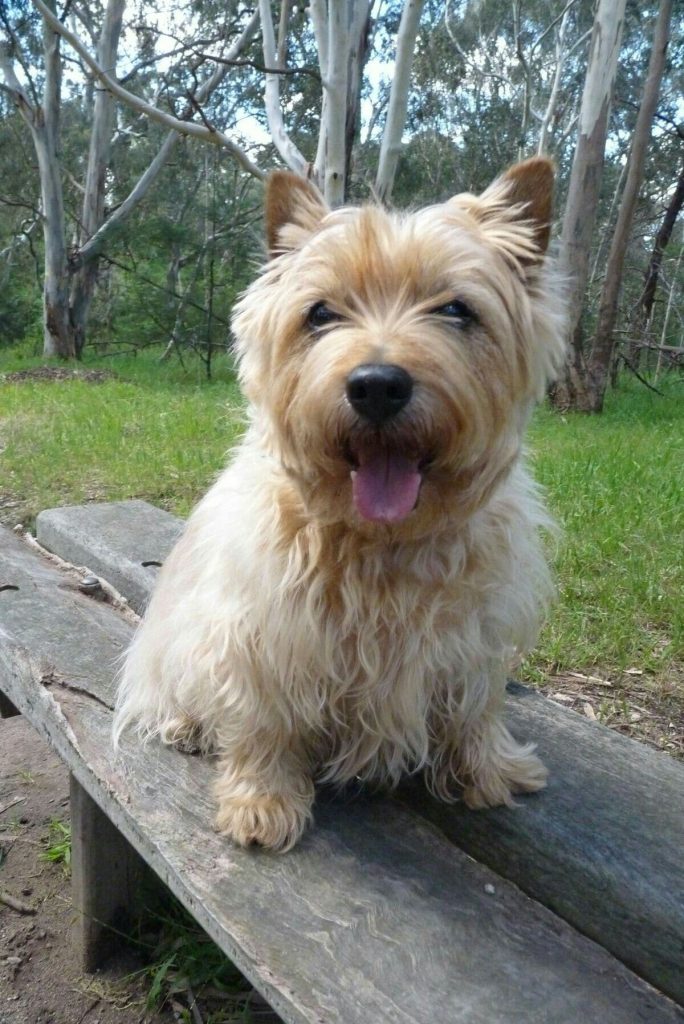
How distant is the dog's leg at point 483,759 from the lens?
2.07 meters

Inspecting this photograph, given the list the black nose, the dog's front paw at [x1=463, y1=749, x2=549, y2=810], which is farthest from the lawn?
the black nose

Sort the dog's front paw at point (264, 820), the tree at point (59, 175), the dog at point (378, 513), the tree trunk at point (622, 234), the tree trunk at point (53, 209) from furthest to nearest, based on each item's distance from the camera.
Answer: the tree trunk at point (53, 209) → the tree at point (59, 175) → the tree trunk at point (622, 234) → the dog's front paw at point (264, 820) → the dog at point (378, 513)

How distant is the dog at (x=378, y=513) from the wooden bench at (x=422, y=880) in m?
0.09

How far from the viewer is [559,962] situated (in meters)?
1.61

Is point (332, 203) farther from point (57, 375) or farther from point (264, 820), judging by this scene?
point (57, 375)

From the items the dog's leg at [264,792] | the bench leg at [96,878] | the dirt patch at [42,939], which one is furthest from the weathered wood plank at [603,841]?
the dirt patch at [42,939]

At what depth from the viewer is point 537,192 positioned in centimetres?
196

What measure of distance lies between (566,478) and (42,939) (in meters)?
4.45

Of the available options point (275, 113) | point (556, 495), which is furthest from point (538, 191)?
point (275, 113)

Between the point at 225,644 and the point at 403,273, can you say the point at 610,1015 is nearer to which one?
the point at 225,644

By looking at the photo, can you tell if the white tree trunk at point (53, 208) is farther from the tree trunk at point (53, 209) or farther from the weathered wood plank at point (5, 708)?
the weathered wood plank at point (5, 708)

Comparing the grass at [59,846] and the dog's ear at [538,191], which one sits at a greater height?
the dog's ear at [538,191]

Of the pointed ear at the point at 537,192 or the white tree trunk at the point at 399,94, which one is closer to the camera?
the pointed ear at the point at 537,192

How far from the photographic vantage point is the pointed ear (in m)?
1.95
